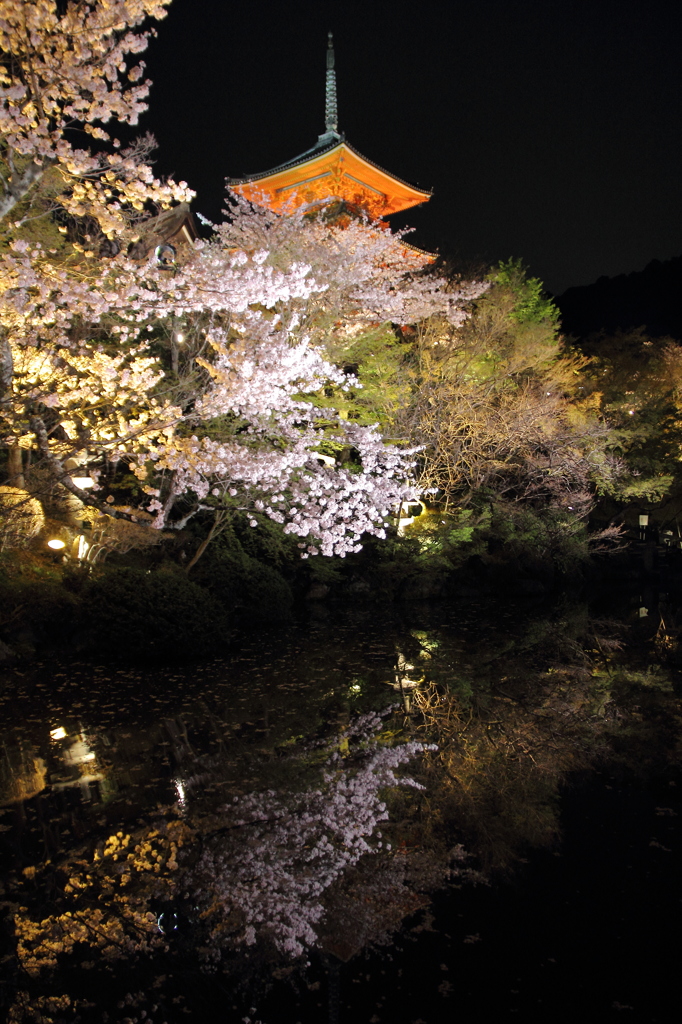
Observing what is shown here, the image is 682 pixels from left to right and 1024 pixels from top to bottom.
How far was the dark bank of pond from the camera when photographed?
9.65ft

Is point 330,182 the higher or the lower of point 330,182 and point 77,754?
the higher

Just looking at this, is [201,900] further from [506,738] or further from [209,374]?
[209,374]

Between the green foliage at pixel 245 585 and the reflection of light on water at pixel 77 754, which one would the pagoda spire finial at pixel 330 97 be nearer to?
the green foliage at pixel 245 585

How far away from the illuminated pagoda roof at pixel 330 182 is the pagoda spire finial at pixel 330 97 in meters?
1.27

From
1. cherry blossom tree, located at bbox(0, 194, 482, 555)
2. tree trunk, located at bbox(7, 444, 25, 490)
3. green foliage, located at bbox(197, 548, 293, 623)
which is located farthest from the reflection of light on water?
green foliage, located at bbox(197, 548, 293, 623)

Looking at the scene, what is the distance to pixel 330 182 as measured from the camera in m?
23.0

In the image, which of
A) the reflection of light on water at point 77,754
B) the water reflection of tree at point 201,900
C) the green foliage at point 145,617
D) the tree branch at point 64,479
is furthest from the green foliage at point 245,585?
the water reflection of tree at point 201,900

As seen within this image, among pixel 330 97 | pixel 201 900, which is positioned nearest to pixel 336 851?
pixel 201 900

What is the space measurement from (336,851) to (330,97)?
96.0 ft

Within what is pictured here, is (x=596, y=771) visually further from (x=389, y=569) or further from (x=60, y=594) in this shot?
(x=389, y=569)

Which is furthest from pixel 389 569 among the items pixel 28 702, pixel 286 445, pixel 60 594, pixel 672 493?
pixel 672 493

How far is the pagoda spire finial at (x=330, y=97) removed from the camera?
84.5ft

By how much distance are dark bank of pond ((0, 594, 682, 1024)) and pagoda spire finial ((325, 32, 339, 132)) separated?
82.7 ft

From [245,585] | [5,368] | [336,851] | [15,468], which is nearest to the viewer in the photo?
[336,851]
